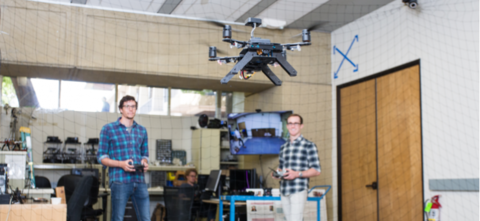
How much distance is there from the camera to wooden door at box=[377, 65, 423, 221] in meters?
4.70

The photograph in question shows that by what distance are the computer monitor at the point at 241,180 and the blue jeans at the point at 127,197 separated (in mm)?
2552

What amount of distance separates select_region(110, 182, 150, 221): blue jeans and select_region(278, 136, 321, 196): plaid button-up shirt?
1090 millimetres

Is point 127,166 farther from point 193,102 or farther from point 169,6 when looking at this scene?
point 193,102

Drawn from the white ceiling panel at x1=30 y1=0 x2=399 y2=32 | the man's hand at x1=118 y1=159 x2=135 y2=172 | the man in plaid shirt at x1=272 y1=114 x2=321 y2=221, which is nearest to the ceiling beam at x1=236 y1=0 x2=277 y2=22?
the white ceiling panel at x1=30 y1=0 x2=399 y2=32

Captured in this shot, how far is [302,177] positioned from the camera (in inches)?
138

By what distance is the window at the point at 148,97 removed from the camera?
823cm

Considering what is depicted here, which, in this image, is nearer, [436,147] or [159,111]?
[436,147]

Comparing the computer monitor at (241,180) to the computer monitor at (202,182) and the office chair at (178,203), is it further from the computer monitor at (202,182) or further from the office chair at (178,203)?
the office chair at (178,203)

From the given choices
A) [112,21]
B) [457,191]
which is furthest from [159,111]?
[457,191]

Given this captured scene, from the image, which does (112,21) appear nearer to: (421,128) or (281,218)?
(281,218)

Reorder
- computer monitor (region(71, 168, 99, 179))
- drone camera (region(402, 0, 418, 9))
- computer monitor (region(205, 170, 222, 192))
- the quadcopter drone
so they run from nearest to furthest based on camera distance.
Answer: the quadcopter drone → drone camera (region(402, 0, 418, 9)) → computer monitor (region(205, 170, 222, 192)) → computer monitor (region(71, 168, 99, 179))

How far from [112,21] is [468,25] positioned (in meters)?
3.90

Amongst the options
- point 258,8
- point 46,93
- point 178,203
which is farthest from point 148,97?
point 258,8

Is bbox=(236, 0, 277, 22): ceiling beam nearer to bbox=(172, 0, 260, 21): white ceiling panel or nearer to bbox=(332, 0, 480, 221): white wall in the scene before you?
Result: bbox=(172, 0, 260, 21): white ceiling panel
